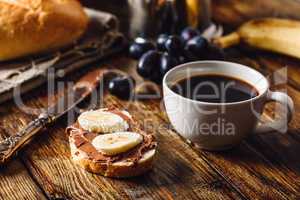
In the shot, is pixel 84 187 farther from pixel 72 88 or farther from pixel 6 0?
pixel 6 0

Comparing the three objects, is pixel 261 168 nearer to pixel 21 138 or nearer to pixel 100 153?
pixel 100 153

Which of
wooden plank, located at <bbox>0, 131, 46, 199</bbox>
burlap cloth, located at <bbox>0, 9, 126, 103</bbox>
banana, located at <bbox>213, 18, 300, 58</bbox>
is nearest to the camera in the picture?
wooden plank, located at <bbox>0, 131, 46, 199</bbox>

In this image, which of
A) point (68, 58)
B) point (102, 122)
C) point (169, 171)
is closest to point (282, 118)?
point (169, 171)

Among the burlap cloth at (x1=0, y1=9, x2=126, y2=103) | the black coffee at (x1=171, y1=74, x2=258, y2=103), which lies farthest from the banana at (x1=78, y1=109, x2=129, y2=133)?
the burlap cloth at (x1=0, y1=9, x2=126, y2=103)

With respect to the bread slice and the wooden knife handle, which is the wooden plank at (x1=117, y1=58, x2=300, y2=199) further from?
the wooden knife handle

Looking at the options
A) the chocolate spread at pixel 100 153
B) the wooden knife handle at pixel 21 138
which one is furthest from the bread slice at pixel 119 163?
the wooden knife handle at pixel 21 138

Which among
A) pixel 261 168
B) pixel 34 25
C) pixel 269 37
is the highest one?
pixel 34 25

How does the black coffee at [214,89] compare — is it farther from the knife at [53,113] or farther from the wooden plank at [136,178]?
the knife at [53,113]
